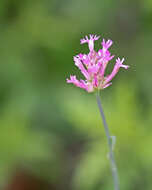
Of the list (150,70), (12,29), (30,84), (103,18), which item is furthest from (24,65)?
(150,70)

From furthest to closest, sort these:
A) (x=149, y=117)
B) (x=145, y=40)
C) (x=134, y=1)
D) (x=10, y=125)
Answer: (x=134, y=1), (x=145, y=40), (x=10, y=125), (x=149, y=117)

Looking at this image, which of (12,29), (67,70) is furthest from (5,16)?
(67,70)

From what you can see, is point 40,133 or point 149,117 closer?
point 149,117

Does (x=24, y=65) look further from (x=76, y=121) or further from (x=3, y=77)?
(x=76, y=121)

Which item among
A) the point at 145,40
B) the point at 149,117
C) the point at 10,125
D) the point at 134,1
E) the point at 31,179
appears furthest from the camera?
the point at 134,1

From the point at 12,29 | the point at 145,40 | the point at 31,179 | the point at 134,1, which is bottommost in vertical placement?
the point at 31,179

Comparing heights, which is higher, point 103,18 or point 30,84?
point 103,18
